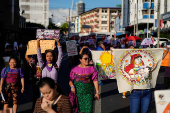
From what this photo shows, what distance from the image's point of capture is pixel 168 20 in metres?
41.4

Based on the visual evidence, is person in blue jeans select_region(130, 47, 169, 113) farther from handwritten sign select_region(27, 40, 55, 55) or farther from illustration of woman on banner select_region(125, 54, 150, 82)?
handwritten sign select_region(27, 40, 55, 55)

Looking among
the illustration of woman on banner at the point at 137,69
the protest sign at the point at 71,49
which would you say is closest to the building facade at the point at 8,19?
the protest sign at the point at 71,49

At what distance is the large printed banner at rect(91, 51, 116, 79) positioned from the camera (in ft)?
26.8

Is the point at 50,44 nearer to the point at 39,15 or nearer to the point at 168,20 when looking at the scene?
the point at 168,20

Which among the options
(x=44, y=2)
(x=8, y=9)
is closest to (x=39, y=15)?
(x=44, y=2)

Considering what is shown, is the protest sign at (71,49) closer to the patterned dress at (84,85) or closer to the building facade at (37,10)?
the patterned dress at (84,85)

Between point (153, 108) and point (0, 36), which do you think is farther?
point (0, 36)

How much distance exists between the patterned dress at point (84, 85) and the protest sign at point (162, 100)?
1.97 metres

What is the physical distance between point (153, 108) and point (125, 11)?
70805mm

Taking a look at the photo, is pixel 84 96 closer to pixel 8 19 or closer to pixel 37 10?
pixel 8 19

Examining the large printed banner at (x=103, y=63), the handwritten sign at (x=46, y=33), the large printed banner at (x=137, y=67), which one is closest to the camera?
the large printed banner at (x=137, y=67)

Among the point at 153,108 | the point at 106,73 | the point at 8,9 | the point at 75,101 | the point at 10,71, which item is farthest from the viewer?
the point at 8,9

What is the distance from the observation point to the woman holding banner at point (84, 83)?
187 inches

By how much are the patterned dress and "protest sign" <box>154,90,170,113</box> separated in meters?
1.97
